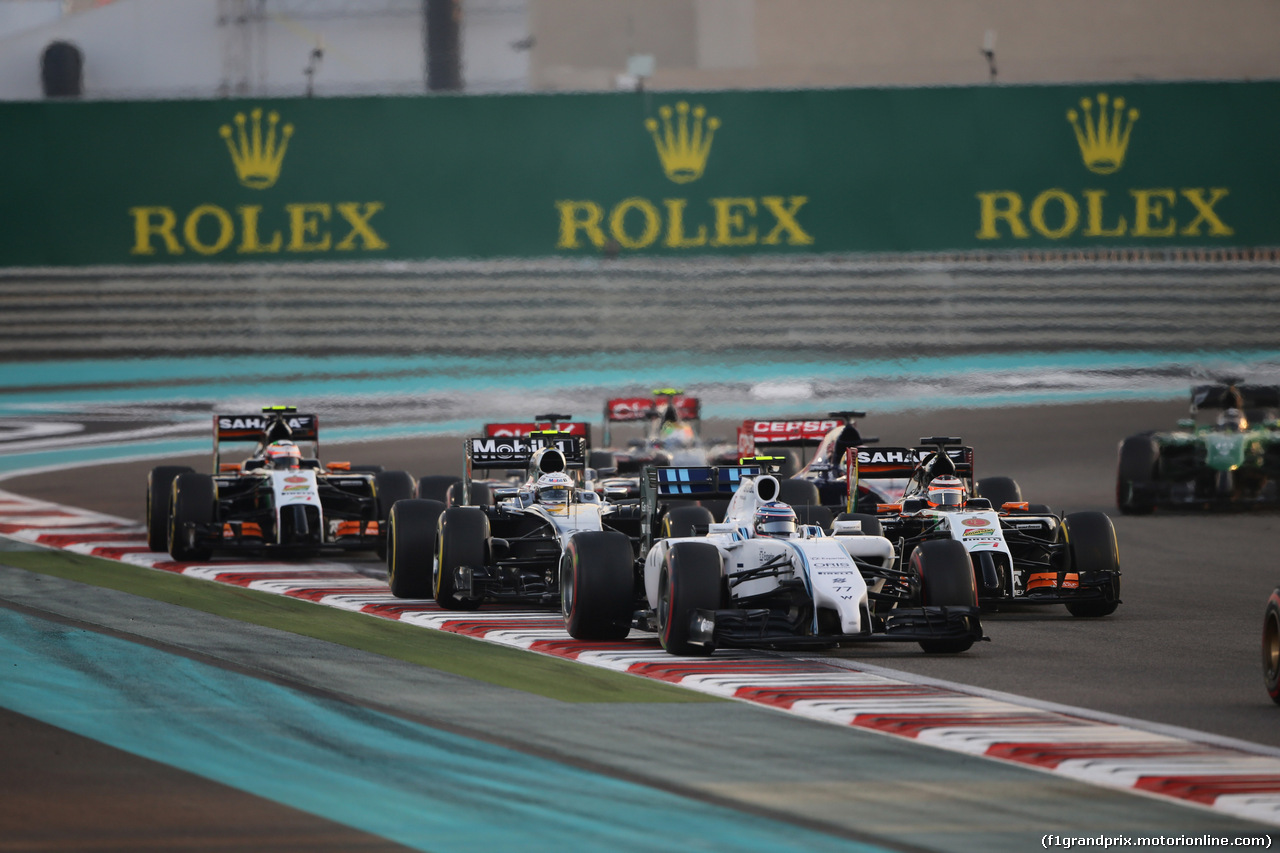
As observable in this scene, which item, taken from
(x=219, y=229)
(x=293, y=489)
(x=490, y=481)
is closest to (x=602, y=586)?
(x=293, y=489)

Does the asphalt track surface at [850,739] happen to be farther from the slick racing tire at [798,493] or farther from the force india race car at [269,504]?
the slick racing tire at [798,493]

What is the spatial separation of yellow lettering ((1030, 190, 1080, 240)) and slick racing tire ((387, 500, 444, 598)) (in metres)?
27.2

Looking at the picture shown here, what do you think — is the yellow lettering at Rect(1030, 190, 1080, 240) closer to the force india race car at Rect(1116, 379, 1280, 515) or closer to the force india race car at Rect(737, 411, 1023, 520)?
the force india race car at Rect(1116, 379, 1280, 515)

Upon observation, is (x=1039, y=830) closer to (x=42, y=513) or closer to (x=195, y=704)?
(x=195, y=704)

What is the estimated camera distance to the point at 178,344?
1554 inches

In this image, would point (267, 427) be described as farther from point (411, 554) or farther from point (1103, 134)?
point (1103, 134)

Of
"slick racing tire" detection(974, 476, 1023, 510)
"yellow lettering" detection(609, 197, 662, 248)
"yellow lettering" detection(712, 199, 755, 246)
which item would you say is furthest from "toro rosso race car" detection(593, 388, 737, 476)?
"yellow lettering" detection(712, 199, 755, 246)

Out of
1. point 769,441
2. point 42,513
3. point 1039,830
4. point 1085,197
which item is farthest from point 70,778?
point 1085,197

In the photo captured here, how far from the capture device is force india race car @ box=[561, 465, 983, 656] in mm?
12195

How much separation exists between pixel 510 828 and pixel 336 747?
188 centimetres

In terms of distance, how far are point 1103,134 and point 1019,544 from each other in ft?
91.6

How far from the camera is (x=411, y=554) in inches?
628

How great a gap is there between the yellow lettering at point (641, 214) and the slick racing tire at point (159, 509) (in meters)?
21.3

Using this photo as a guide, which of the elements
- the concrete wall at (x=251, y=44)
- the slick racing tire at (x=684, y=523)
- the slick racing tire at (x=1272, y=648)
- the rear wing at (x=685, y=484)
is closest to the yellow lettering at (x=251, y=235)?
the concrete wall at (x=251, y=44)
